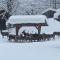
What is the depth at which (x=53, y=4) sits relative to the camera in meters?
68.6

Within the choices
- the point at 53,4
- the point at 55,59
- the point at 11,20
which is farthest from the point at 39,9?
the point at 55,59

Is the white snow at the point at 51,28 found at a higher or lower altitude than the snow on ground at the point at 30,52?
lower

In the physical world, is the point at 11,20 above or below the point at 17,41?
above

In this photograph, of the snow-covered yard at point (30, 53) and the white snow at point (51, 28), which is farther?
the white snow at point (51, 28)

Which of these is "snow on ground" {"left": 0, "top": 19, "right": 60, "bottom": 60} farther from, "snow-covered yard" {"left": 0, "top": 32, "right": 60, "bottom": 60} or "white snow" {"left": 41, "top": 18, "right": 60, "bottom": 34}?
"white snow" {"left": 41, "top": 18, "right": 60, "bottom": 34}

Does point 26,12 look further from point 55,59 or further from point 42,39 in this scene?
point 55,59

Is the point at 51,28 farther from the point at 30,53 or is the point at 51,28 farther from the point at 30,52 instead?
the point at 30,53

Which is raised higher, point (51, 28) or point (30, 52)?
point (30, 52)

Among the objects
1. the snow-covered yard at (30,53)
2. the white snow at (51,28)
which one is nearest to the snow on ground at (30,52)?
the snow-covered yard at (30,53)

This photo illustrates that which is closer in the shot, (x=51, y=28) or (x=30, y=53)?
(x=30, y=53)

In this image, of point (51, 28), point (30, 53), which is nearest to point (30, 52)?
point (30, 53)

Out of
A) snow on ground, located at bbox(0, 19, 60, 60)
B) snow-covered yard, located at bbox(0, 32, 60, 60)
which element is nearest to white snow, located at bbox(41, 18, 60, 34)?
snow on ground, located at bbox(0, 19, 60, 60)

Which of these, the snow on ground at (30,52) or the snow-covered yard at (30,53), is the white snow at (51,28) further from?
the snow-covered yard at (30,53)

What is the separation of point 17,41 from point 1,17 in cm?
1220
